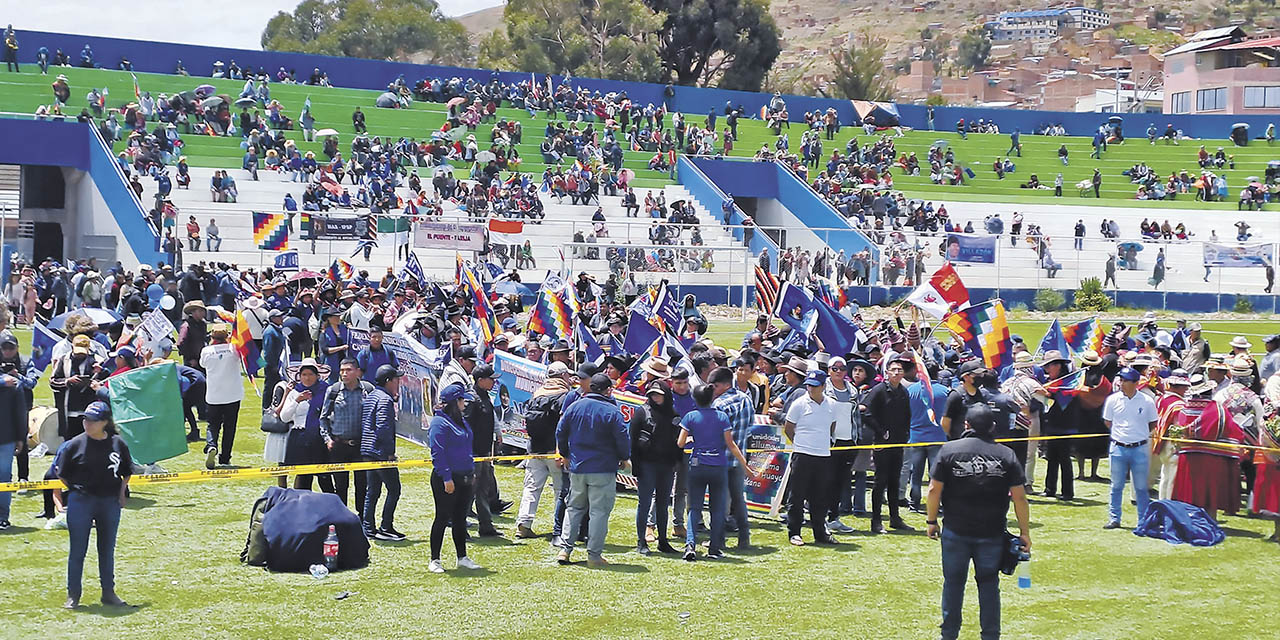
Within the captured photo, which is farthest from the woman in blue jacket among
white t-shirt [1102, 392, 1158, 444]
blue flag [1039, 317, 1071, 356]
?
blue flag [1039, 317, 1071, 356]

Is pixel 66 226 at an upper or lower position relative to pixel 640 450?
upper

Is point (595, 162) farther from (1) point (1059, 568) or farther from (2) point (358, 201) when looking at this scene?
(1) point (1059, 568)

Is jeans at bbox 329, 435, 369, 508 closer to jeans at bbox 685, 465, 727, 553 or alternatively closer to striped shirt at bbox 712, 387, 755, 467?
jeans at bbox 685, 465, 727, 553

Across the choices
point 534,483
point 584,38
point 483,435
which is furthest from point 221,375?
point 584,38

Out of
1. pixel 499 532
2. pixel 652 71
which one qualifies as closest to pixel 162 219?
pixel 499 532

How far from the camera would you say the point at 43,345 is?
15781 mm

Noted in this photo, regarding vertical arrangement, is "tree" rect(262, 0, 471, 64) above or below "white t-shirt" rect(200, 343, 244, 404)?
above

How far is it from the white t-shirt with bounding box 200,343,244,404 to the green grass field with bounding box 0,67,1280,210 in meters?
29.7

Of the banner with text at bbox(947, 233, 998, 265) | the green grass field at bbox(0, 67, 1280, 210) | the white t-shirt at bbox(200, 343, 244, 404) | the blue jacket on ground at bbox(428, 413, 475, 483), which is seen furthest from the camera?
the green grass field at bbox(0, 67, 1280, 210)

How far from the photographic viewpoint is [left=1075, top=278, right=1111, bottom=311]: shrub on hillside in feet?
132

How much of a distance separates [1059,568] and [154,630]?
6797 mm

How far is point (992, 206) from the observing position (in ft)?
174

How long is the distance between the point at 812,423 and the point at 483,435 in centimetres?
270

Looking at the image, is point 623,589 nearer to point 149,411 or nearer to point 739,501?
point 739,501
